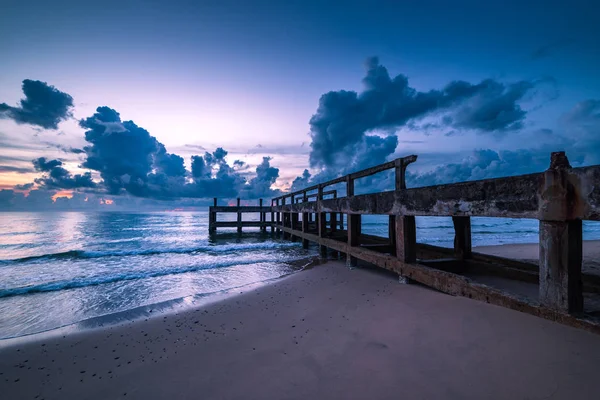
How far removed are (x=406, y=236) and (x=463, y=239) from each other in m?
1.69

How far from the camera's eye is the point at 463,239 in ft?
20.4

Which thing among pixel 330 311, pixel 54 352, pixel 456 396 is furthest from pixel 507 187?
pixel 54 352

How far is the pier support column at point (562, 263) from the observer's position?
279 centimetres

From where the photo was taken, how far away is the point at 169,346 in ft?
13.6

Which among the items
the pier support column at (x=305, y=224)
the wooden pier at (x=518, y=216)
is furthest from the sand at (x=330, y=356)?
the pier support column at (x=305, y=224)

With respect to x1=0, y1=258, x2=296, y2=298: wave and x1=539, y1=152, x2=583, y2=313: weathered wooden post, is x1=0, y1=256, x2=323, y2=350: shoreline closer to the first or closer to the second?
x1=0, y1=258, x2=296, y2=298: wave

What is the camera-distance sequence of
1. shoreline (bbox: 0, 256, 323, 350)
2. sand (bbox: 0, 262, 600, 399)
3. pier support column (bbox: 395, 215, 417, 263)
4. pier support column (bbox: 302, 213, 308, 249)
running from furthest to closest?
pier support column (bbox: 302, 213, 308, 249)
pier support column (bbox: 395, 215, 417, 263)
shoreline (bbox: 0, 256, 323, 350)
sand (bbox: 0, 262, 600, 399)

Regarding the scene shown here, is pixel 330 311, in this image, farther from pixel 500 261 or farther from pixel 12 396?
pixel 12 396

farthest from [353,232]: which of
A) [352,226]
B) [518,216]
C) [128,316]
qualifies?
[128,316]

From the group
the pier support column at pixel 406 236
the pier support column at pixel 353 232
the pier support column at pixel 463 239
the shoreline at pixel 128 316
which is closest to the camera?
the shoreline at pixel 128 316

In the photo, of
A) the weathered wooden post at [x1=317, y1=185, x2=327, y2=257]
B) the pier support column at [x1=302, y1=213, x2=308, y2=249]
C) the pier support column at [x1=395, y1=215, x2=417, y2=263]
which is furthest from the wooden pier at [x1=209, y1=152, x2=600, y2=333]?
the pier support column at [x1=302, y1=213, x2=308, y2=249]

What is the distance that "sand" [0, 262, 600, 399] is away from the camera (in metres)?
2.45

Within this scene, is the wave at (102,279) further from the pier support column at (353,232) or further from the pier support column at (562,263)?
the pier support column at (562,263)

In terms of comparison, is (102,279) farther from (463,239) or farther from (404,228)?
(463,239)
